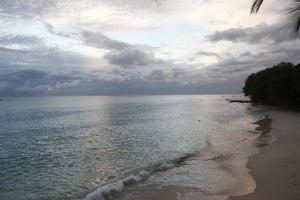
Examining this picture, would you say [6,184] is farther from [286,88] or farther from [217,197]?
[286,88]

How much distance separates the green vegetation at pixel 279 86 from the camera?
205 feet

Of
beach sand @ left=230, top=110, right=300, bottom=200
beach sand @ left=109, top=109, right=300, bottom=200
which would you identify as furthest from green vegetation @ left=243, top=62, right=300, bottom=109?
beach sand @ left=109, top=109, right=300, bottom=200

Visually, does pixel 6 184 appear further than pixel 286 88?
No

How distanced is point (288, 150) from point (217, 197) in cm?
1007

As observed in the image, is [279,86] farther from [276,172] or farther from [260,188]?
[260,188]

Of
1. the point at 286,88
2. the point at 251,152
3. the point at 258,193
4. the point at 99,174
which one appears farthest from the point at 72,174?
the point at 286,88

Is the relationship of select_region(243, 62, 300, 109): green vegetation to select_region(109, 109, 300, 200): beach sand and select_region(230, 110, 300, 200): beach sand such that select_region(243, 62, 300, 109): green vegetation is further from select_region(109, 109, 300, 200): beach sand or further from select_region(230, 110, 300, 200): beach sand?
select_region(109, 109, 300, 200): beach sand

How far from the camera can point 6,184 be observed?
1380 cm

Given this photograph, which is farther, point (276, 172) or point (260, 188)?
point (276, 172)

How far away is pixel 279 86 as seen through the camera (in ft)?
217

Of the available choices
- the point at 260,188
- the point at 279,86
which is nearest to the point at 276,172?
the point at 260,188

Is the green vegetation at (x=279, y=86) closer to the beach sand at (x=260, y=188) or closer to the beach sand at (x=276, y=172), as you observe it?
the beach sand at (x=276, y=172)

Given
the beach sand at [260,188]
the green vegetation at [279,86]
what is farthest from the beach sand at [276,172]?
the green vegetation at [279,86]

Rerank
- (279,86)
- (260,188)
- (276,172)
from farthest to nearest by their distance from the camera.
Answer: (279,86), (276,172), (260,188)
